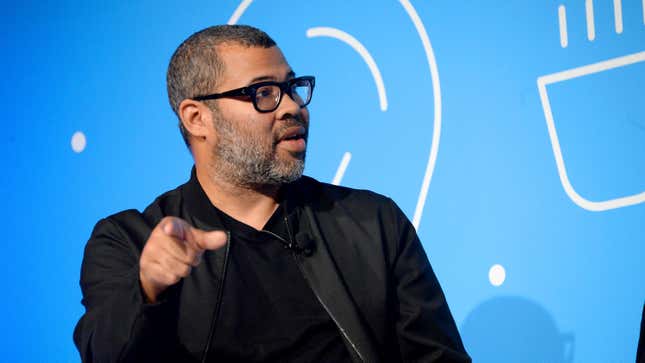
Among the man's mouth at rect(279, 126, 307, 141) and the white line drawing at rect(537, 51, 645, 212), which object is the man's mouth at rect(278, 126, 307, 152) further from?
the white line drawing at rect(537, 51, 645, 212)

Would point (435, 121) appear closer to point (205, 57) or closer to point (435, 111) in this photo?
point (435, 111)

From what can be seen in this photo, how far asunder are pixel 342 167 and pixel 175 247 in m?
1.08

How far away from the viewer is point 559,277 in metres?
2.04

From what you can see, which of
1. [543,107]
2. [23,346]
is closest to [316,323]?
[543,107]

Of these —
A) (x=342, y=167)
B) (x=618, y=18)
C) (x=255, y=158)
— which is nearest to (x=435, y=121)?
(x=342, y=167)

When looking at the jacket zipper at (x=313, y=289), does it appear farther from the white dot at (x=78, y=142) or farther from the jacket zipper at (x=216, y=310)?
the white dot at (x=78, y=142)

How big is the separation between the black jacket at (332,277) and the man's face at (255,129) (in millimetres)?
98

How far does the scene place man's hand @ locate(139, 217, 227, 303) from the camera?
127 cm

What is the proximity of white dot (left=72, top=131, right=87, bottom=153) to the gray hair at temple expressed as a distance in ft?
2.58

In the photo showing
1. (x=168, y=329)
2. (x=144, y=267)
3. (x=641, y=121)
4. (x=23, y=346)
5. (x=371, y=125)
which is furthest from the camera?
(x=23, y=346)

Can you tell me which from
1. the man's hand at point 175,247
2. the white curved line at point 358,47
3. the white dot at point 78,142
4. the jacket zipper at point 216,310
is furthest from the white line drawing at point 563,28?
the white dot at point 78,142

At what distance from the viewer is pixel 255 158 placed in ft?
5.65

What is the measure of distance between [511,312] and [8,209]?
1.73 meters

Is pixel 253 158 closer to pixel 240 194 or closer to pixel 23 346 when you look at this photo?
pixel 240 194
